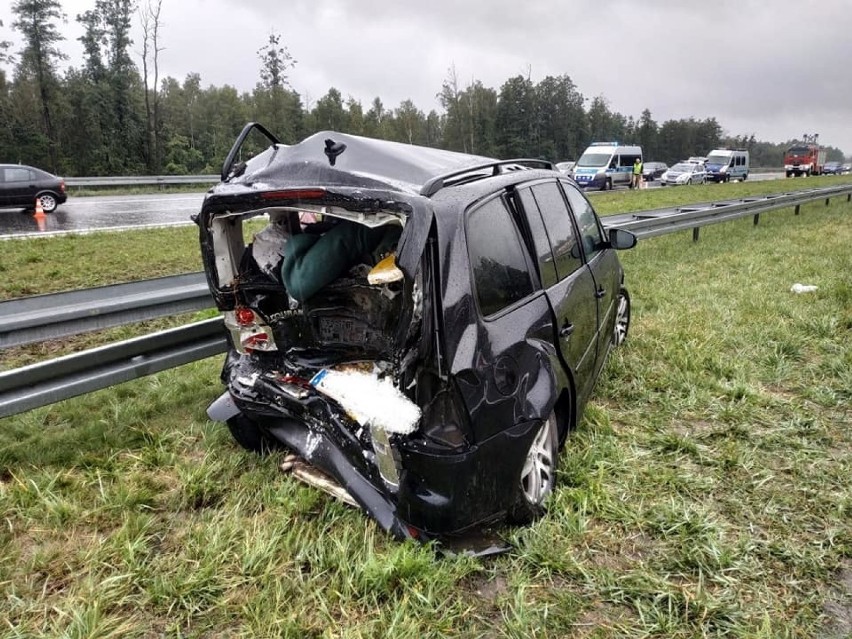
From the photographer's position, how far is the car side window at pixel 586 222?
13.1 ft

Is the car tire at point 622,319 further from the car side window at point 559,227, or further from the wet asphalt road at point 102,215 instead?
the wet asphalt road at point 102,215

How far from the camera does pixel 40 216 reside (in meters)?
13.9

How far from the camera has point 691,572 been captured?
2.56m

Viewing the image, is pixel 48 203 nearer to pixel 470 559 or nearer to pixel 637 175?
pixel 470 559

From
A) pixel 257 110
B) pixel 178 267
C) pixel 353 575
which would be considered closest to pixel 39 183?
pixel 178 267

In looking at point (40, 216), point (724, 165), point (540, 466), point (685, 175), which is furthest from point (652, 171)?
point (540, 466)

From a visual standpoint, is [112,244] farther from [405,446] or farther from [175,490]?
[405,446]

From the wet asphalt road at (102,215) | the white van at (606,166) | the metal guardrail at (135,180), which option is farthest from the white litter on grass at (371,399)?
the white van at (606,166)

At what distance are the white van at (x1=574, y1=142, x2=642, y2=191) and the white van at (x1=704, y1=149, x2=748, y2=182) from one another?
1024cm

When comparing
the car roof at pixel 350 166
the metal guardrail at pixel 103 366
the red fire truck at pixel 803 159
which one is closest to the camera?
the car roof at pixel 350 166

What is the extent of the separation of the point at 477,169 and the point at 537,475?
5.05 feet

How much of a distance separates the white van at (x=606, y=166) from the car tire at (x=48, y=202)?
2229cm

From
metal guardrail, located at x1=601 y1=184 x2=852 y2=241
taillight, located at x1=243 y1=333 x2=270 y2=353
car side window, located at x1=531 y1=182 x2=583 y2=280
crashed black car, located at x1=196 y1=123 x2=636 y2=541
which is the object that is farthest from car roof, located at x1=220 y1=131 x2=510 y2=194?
metal guardrail, located at x1=601 y1=184 x2=852 y2=241

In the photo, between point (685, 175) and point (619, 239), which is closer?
point (619, 239)
